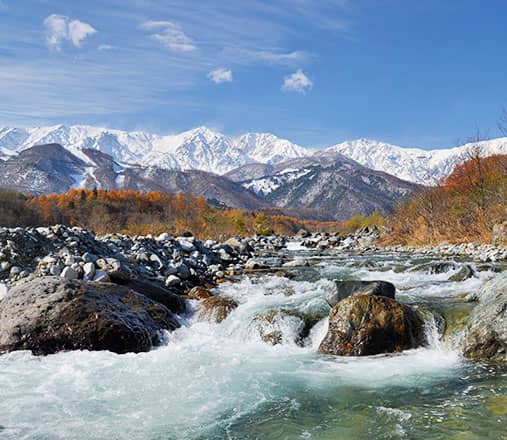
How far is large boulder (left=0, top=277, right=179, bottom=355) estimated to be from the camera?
8492mm

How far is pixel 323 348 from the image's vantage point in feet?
28.4

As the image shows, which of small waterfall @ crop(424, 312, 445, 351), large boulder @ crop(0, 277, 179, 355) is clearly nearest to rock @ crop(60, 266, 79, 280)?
large boulder @ crop(0, 277, 179, 355)

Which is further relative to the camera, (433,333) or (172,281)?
(172,281)

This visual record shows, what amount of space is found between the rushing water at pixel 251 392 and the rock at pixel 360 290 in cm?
126

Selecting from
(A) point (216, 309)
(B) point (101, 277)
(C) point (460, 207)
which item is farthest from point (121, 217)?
(A) point (216, 309)

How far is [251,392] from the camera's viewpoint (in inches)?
258

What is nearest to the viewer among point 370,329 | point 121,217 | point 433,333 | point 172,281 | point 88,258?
point 370,329

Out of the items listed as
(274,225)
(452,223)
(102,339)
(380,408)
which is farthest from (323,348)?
(274,225)

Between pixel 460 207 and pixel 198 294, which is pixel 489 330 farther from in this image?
pixel 460 207

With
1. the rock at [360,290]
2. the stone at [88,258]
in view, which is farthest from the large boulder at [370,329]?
the stone at [88,258]

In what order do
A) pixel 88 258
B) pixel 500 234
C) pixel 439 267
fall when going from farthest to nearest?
pixel 500 234, pixel 439 267, pixel 88 258

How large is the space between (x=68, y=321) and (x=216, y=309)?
13.0 ft

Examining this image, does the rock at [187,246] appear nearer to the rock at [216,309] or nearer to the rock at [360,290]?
the rock at [216,309]

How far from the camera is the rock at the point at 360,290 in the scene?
33.2 ft
